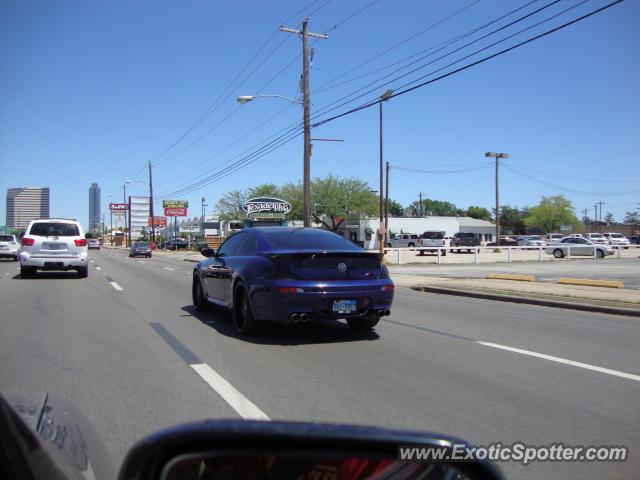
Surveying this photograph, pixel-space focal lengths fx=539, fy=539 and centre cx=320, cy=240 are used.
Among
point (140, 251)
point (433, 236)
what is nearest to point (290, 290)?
point (433, 236)

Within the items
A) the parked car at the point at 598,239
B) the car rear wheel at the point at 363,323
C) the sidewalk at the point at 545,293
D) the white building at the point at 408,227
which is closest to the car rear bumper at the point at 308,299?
the car rear wheel at the point at 363,323

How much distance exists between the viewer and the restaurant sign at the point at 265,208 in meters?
40.8

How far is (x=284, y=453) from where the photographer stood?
4.75 ft

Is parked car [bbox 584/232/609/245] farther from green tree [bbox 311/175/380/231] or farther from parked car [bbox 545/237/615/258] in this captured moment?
green tree [bbox 311/175/380/231]

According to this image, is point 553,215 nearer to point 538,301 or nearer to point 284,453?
point 538,301

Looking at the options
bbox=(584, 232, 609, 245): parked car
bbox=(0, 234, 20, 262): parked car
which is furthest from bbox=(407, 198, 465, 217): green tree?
bbox=(0, 234, 20, 262): parked car

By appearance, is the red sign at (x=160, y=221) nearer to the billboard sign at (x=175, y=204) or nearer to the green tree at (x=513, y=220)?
the billboard sign at (x=175, y=204)

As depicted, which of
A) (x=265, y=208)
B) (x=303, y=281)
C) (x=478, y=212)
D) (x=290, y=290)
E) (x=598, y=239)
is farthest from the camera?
(x=478, y=212)

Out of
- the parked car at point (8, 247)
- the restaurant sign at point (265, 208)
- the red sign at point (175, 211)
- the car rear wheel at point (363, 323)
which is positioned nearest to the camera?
the car rear wheel at point (363, 323)

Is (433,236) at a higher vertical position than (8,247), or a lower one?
higher

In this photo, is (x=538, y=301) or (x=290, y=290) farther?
(x=538, y=301)

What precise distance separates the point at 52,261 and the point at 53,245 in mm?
564

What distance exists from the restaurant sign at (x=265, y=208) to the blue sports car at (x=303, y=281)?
3255cm

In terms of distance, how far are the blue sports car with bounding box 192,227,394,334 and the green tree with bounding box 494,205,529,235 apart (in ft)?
385
